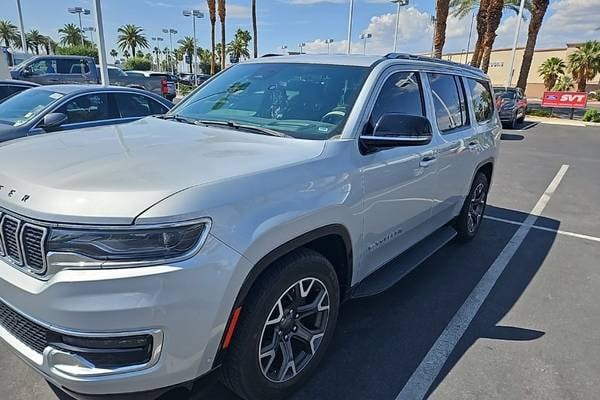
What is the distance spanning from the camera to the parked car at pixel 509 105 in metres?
18.4

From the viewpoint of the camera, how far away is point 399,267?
11.4ft

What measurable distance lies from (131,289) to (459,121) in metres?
3.68

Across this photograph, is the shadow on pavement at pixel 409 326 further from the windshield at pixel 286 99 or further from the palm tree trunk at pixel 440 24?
the palm tree trunk at pixel 440 24

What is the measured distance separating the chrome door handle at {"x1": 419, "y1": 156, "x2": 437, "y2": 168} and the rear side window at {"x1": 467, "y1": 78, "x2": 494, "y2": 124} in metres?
1.57

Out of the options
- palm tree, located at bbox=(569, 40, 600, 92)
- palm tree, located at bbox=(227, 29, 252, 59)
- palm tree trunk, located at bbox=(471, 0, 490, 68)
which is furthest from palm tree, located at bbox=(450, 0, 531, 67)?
palm tree, located at bbox=(227, 29, 252, 59)

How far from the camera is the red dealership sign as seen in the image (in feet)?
80.6

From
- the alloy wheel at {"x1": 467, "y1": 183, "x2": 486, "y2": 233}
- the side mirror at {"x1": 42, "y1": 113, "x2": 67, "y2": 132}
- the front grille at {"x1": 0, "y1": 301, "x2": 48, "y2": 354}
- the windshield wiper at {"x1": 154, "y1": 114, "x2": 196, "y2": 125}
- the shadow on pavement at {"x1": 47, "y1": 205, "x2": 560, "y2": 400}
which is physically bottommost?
the shadow on pavement at {"x1": 47, "y1": 205, "x2": 560, "y2": 400}

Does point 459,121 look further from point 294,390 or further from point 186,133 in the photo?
point 294,390

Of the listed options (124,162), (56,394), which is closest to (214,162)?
(124,162)

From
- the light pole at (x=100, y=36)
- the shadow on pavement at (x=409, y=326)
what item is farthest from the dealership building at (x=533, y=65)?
the shadow on pavement at (x=409, y=326)

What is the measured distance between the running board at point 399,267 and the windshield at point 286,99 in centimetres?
114

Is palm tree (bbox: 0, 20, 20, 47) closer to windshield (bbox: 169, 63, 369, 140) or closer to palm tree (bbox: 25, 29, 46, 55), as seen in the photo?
palm tree (bbox: 25, 29, 46, 55)

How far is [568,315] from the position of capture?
11.9 ft

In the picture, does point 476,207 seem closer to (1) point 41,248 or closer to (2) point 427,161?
(2) point 427,161
